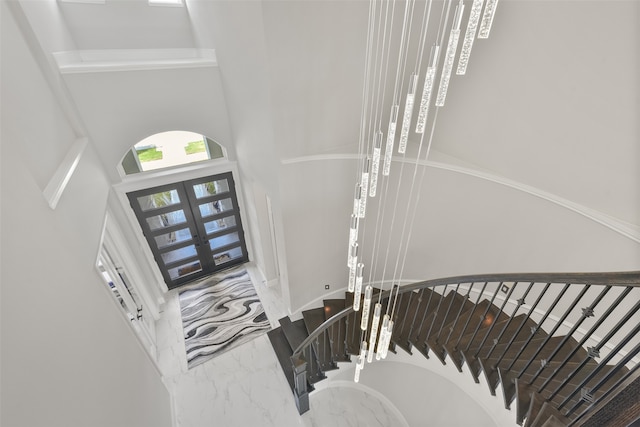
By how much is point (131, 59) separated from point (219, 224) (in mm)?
3137

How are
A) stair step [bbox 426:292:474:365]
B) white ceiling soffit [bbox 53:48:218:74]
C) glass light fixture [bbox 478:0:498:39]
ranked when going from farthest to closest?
1. white ceiling soffit [bbox 53:48:218:74]
2. stair step [bbox 426:292:474:365]
3. glass light fixture [bbox 478:0:498:39]

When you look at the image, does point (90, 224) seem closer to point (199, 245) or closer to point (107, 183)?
point (107, 183)

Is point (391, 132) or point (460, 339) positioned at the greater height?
point (391, 132)

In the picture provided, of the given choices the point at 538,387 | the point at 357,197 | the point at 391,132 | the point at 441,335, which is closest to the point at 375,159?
the point at 391,132

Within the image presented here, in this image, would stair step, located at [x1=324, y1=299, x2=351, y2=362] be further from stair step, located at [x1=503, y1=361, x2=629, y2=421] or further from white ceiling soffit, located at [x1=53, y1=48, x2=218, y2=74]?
white ceiling soffit, located at [x1=53, y1=48, x2=218, y2=74]

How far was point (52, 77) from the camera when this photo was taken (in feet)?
10.3

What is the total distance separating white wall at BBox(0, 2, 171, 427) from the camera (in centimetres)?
148

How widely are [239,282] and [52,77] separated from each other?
433 cm

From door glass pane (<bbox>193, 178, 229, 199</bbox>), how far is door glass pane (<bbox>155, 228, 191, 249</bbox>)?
2.72 ft

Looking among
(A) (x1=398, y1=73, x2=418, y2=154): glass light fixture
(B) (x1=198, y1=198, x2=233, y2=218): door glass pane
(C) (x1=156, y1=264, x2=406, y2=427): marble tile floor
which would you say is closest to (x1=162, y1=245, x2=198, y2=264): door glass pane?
(B) (x1=198, y1=198, x2=233, y2=218): door glass pane

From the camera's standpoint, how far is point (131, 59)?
12.7 ft

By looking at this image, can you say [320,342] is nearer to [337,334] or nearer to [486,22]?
[337,334]

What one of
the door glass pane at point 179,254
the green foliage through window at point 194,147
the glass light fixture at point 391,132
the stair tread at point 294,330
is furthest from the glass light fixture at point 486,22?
the door glass pane at point 179,254

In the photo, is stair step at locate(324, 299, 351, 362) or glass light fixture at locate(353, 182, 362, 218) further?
stair step at locate(324, 299, 351, 362)
